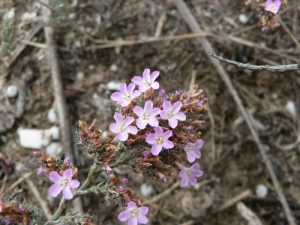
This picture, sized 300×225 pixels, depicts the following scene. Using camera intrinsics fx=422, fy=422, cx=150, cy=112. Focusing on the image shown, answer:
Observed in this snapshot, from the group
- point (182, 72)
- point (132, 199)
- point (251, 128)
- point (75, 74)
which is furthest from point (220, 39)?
point (132, 199)

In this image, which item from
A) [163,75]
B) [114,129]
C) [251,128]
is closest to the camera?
[114,129]

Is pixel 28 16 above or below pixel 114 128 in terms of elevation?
above

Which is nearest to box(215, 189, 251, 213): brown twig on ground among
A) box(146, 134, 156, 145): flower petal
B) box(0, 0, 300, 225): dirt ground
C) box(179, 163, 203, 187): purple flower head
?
box(0, 0, 300, 225): dirt ground

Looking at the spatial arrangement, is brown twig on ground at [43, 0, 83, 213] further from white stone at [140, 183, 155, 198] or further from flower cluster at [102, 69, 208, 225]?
flower cluster at [102, 69, 208, 225]

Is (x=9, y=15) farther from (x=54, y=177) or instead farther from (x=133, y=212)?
(x=133, y=212)

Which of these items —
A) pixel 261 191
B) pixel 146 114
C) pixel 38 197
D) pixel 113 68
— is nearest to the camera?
pixel 146 114

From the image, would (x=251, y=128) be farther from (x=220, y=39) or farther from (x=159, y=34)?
(x=159, y=34)

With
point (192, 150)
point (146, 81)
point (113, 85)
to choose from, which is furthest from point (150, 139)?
point (113, 85)
